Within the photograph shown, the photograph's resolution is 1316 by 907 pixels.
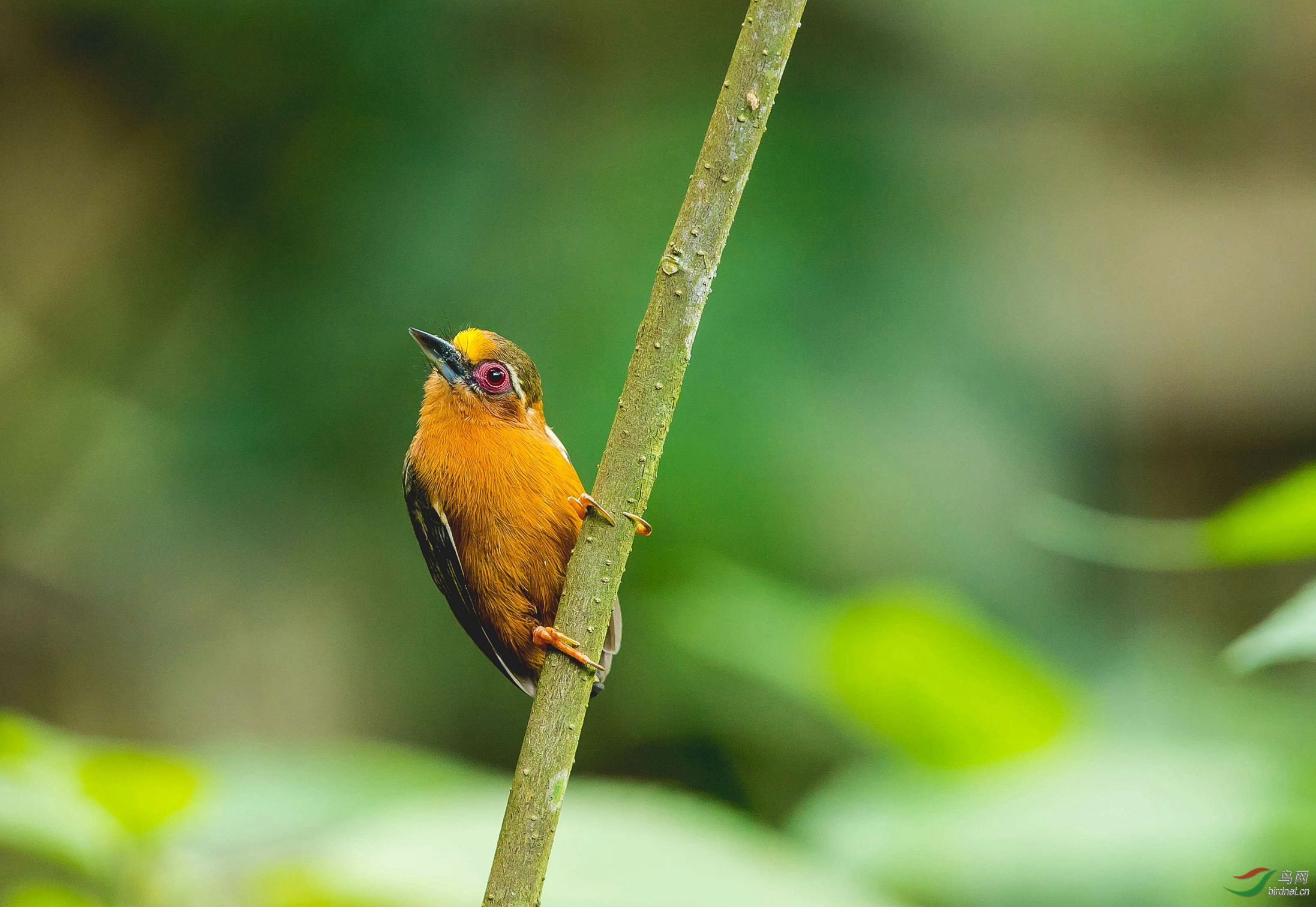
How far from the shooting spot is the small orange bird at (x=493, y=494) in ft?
7.23

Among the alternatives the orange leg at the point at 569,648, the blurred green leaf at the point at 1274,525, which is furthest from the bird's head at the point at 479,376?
the blurred green leaf at the point at 1274,525

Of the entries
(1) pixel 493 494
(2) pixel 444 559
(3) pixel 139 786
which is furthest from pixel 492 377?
(3) pixel 139 786

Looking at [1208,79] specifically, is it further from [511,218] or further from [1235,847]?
[1235,847]

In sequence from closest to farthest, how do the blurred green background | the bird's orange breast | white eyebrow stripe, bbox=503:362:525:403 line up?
the bird's orange breast < white eyebrow stripe, bbox=503:362:525:403 < the blurred green background

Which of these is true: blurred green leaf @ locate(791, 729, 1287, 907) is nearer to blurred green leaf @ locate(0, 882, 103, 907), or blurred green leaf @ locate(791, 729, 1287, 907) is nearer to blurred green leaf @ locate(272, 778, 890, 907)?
blurred green leaf @ locate(272, 778, 890, 907)

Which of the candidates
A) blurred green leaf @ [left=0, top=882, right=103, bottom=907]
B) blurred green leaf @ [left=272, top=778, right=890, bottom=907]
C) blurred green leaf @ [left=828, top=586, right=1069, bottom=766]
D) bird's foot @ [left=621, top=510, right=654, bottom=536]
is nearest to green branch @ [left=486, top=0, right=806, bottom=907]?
bird's foot @ [left=621, top=510, right=654, bottom=536]

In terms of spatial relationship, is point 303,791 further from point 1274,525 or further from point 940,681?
point 1274,525

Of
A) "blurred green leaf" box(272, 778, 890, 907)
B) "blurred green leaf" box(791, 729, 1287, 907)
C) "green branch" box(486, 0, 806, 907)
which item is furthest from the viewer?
"blurred green leaf" box(791, 729, 1287, 907)

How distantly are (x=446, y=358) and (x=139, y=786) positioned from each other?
1.01m

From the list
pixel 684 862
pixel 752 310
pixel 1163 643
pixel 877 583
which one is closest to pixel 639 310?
pixel 752 310

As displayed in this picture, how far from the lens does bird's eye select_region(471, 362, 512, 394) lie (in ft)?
7.43

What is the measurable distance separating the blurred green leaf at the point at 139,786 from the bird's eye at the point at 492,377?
947mm

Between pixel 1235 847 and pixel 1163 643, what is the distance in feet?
9.93

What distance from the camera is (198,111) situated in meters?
5.29
